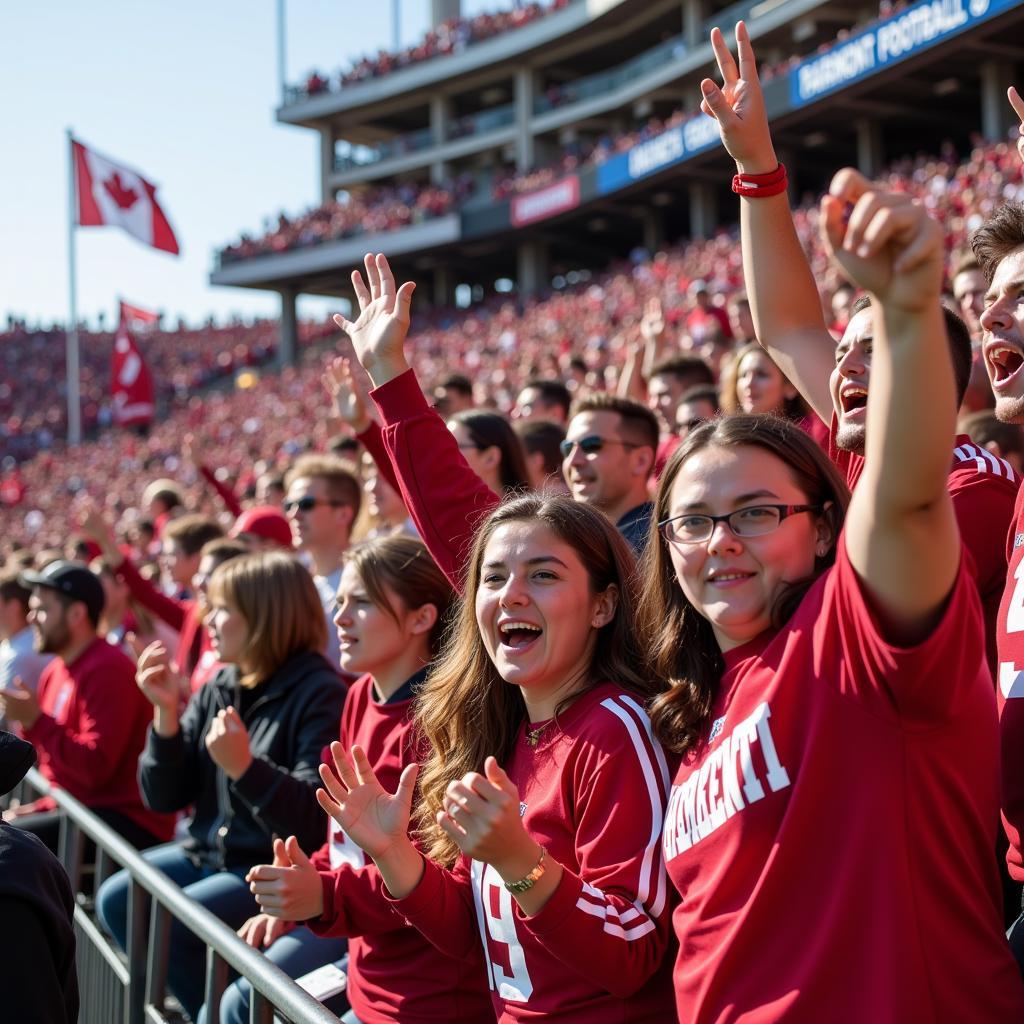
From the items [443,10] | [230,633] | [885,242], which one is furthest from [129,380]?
[443,10]

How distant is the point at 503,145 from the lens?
125 ft

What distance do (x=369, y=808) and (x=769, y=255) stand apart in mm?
1520

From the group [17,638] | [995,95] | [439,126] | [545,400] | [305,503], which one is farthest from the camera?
[439,126]

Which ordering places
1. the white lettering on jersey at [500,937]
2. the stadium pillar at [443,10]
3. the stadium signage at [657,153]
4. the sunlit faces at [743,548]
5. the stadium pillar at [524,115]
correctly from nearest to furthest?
the sunlit faces at [743,548] → the white lettering on jersey at [500,937] → the stadium signage at [657,153] → the stadium pillar at [524,115] → the stadium pillar at [443,10]

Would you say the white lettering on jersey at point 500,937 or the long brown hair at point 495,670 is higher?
the long brown hair at point 495,670

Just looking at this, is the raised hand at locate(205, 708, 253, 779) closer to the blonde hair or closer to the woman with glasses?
the blonde hair

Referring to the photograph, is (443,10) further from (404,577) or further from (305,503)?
(404,577)

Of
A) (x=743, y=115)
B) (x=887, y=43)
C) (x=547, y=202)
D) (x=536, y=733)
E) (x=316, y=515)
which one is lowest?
(x=536, y=733)

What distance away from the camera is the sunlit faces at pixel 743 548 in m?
1.77

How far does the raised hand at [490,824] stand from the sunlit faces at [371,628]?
1.38 m

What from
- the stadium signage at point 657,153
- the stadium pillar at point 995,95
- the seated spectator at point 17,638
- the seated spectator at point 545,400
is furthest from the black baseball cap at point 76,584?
the stadium signage at point 657,153

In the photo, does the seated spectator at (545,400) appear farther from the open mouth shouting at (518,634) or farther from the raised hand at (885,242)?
the raised hand at (885,242)

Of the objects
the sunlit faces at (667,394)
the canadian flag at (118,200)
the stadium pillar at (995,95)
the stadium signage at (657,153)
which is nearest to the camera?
the sunlit faces at (667,394)

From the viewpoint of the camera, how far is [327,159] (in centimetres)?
4272
